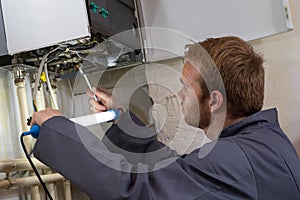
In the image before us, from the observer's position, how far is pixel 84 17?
1.15 meters

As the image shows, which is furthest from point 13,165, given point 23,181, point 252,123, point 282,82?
point 282,82

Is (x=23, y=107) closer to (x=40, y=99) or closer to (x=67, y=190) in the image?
(x=40, y=99)

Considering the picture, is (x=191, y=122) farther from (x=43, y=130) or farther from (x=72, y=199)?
(x=72, y=199)

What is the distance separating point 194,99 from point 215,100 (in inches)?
2.4

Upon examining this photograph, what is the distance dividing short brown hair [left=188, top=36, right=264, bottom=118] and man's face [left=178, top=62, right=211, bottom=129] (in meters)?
0.06

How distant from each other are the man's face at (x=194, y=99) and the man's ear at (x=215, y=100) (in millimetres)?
13

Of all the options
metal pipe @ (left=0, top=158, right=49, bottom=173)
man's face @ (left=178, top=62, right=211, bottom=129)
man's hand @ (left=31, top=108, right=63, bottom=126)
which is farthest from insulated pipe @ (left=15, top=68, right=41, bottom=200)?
man's face @ (left=178, top=62, right=211, bottom=129)

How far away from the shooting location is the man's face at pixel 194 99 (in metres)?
1.11

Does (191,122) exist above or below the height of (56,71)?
below

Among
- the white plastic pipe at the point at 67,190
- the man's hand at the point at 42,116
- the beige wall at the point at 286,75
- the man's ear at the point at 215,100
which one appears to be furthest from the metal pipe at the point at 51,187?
the beige wall at the point at 286,75

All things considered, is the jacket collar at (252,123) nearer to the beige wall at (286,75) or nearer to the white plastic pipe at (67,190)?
the beige wall at (286,75)

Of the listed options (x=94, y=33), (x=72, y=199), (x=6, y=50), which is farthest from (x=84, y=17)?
(x=72, y=199)

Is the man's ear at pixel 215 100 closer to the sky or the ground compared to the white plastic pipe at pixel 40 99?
closer to the ground

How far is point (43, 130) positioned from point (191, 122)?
1.52 ft
